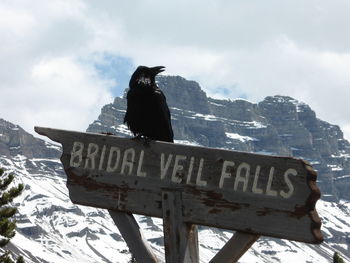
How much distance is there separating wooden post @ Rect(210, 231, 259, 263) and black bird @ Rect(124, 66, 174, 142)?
1679 mm

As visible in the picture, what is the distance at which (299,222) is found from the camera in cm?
503

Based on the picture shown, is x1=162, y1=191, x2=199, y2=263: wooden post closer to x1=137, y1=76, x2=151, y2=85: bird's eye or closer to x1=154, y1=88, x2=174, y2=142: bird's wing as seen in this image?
x1=154, y1=88, x2=174, y2=142: bird's wing

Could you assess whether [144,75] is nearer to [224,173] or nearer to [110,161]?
[110,161]

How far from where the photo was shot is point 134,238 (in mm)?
5875

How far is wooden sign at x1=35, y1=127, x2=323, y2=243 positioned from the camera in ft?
16.6

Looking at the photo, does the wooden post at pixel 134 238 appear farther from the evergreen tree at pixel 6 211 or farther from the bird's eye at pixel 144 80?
the evergreen tree at pixel 6 211

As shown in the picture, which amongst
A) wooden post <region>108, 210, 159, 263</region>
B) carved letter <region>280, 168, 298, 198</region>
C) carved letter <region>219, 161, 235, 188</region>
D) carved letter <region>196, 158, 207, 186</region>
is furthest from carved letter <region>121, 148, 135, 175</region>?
carved letter <region>280, 168, 298, 198</region>

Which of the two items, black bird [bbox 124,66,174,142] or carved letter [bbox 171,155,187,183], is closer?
carved letter [bbox 171,155,187,183]

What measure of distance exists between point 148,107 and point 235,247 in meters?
2.23

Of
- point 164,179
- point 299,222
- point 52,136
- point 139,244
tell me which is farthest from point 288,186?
point 52,136

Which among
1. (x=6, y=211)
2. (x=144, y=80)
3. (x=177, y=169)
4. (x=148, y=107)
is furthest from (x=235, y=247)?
(x=6, y=211)

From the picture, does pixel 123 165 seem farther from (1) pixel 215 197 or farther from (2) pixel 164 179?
(1) pixel 215 197

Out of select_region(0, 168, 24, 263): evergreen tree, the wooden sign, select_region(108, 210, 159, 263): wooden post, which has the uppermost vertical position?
the wooden sign

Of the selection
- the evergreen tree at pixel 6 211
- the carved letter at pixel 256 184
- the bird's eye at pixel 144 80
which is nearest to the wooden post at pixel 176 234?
the carved letter at pixel 256 184
